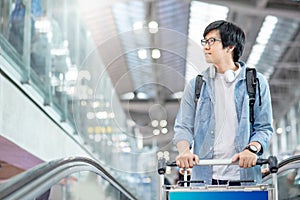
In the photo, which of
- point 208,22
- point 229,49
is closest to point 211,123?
point 229,49

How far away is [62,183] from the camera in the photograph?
343cm

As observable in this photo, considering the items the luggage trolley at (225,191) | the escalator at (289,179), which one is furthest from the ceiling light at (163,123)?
the luggage trolley at (225,191)

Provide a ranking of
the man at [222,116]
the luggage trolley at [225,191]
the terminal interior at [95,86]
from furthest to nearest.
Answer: the terminal interior at [95,86]
the man at [222,116]
the luggage trolley at [225,191]

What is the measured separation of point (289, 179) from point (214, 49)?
2.21m

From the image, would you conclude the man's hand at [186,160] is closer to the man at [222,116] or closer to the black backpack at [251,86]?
the man at [222,116]

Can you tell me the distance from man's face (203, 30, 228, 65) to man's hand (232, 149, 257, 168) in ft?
1.95

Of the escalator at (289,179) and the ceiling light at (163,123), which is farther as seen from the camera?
the ceiling light at (163,123)

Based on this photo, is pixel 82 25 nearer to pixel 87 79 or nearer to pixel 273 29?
pixel 87 79

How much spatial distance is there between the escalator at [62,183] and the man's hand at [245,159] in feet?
2.92

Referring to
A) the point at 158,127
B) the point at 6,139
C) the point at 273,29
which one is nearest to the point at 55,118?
the point at 6,139

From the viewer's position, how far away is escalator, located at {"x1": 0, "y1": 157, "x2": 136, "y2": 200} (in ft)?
8.05

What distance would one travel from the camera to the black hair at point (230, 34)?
3275mm

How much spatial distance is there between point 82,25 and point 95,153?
3.02 meters

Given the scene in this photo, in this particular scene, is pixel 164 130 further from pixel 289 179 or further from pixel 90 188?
pixel 289 179
